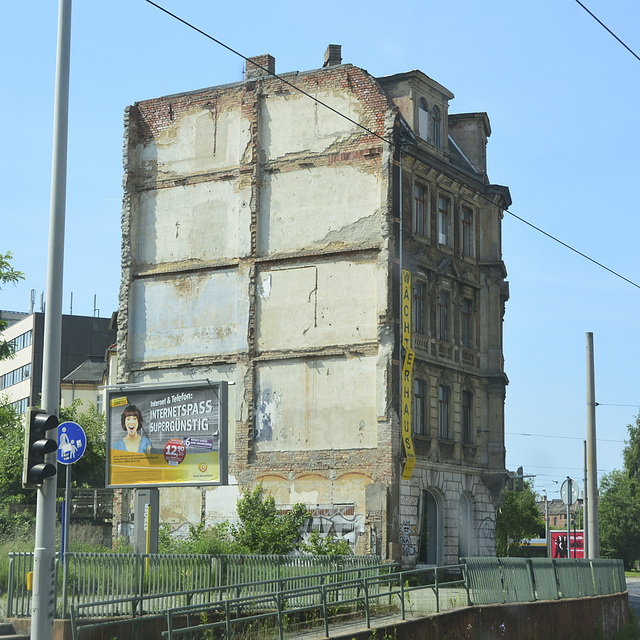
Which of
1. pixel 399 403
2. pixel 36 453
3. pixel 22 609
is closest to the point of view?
pixel 36 453

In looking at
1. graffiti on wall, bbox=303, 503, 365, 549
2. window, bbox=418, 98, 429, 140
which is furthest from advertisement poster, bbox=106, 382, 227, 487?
window, bbox=418, 98, 429, 140

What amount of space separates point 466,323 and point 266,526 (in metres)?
11.3

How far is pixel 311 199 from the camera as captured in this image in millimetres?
36219

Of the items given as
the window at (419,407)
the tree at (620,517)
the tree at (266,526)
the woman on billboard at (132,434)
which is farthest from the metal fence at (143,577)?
the tree at (620,517)

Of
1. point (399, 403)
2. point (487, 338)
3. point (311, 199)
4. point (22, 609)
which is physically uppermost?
point (311, 199)

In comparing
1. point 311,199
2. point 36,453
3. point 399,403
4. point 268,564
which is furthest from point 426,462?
point 36,453

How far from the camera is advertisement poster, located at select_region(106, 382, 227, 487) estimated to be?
25859mm

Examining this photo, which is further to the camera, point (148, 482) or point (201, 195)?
point (201, 195)

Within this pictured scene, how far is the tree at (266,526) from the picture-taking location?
111 ft

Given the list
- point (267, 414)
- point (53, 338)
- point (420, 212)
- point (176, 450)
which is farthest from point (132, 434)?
point (420, 212)

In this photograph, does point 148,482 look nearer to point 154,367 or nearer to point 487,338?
point 154,367

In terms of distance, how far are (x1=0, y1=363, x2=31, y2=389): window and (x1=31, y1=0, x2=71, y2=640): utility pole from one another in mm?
77586

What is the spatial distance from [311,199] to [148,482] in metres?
13.6

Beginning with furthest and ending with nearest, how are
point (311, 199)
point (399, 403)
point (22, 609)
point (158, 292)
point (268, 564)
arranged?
point (158, 292), point (311, 199), point (399, 403), point (268, 564), point (22, 609)
